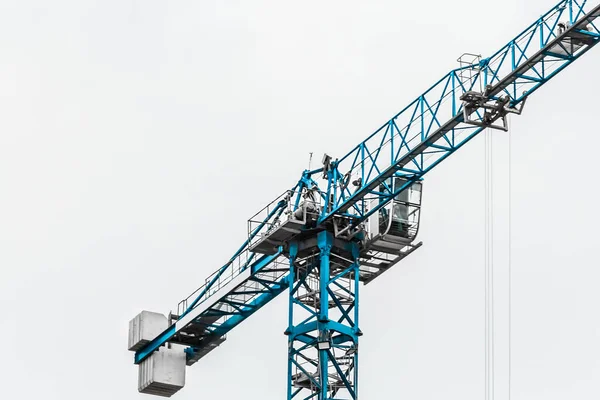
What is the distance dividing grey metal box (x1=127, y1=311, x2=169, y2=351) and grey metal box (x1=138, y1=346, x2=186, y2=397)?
1031mm

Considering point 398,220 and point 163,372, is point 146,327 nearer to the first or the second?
point 163,372

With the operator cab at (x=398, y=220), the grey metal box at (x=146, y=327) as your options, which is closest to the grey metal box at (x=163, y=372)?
the grey metal box at (x=146, y=327)

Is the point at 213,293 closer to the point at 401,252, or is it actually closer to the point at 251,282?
the point at 251,282

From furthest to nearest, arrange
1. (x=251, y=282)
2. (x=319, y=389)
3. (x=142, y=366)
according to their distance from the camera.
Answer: (x=142, y=366) → (x=251, y=282) → (x=319, y=389)

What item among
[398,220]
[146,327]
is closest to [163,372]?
[146,327]

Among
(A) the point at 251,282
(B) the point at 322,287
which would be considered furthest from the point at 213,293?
(B) the point at 322,287

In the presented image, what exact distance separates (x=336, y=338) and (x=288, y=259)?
5.32 meters

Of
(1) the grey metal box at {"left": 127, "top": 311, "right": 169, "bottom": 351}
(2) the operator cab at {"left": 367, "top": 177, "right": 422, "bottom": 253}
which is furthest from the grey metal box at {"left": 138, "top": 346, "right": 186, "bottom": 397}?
(2) the operator cab at {"left": 367, "top": 177, "right": 422, "bottom": 253}

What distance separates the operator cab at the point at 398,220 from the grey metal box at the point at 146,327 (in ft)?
57.2

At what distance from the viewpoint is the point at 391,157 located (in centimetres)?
7819

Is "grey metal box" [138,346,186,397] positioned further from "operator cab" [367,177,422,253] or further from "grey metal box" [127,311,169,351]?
"operator cab" [367,177,422,253]

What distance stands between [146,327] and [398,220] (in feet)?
62.8

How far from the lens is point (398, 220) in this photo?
3147 inches

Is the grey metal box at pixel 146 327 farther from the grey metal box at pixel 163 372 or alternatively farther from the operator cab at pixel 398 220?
the operator cab at pixel 398 220
